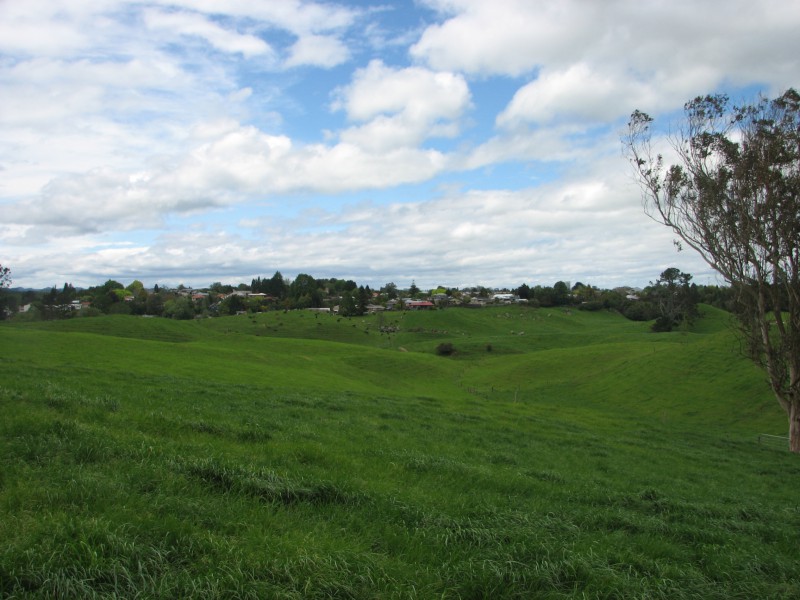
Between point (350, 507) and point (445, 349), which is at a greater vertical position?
point (350, 507)

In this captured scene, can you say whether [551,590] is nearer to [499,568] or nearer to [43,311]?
[499,568]

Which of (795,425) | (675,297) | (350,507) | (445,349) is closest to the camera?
(350,507)

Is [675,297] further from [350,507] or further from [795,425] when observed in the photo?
[350,507]

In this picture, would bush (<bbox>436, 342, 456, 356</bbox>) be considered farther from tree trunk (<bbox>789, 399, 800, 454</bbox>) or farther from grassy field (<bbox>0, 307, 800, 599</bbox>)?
grassy field (<bbox>0, 307, 800, 599</bbox>)

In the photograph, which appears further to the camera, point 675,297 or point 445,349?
point 675,297

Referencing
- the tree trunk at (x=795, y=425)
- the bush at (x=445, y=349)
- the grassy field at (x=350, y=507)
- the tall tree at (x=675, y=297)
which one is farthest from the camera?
the tall tree at (x=675, y=297)

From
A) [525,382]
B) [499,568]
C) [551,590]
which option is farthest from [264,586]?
[525,382]

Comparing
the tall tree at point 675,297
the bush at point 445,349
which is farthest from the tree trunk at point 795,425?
the tall tree at point 675,297

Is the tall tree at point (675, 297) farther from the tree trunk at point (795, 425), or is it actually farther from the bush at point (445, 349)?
the tree trunk at point (795, 425)

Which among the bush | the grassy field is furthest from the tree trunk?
the bush

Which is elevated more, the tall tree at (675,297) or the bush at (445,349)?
the tall tree at (675,297)

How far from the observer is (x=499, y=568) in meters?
6.16

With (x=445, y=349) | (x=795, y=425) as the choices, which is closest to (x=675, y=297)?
(x=445, y=349)

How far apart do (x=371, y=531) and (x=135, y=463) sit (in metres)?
3.92
